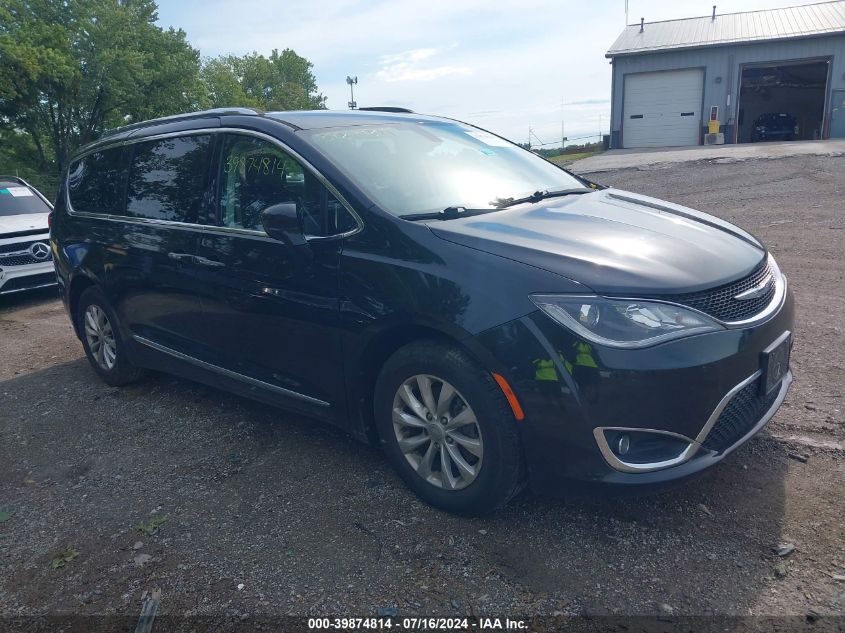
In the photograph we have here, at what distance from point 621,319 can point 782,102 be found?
38927 millimetres

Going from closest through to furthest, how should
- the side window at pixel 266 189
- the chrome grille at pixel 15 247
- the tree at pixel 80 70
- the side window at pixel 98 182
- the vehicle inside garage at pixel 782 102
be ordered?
the side window at pixel 266 189 → the side window at pixel 98 182 → the chrome grille at pixel 15 247 → the tree at pixel 80 70 → the vehicle inside garage at pixel 782 102

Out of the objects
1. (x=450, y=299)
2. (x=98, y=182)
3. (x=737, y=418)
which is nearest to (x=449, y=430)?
(x=450, y=299)

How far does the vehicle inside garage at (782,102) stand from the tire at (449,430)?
30.3 m

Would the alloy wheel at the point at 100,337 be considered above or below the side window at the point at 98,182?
below

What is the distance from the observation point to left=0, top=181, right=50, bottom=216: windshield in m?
9.10

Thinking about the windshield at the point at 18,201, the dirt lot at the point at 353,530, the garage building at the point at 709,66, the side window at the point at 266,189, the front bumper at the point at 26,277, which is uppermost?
the garage building at the point at 709,66

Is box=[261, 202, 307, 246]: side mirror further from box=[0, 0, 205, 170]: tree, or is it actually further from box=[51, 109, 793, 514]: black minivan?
box=[0, 0, 205, 170]: tree

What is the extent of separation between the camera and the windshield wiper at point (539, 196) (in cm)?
352

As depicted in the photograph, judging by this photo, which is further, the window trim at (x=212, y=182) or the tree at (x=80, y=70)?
the tree at (x=80, y=70)

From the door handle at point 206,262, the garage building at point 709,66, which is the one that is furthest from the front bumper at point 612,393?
the garage building at point 709,66

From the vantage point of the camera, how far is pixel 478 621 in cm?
245

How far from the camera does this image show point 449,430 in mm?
2951

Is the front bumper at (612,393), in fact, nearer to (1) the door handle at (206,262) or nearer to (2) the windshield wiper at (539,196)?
(2) the windshield wiper at (539,196)

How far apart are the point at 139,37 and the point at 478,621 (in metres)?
29.1
